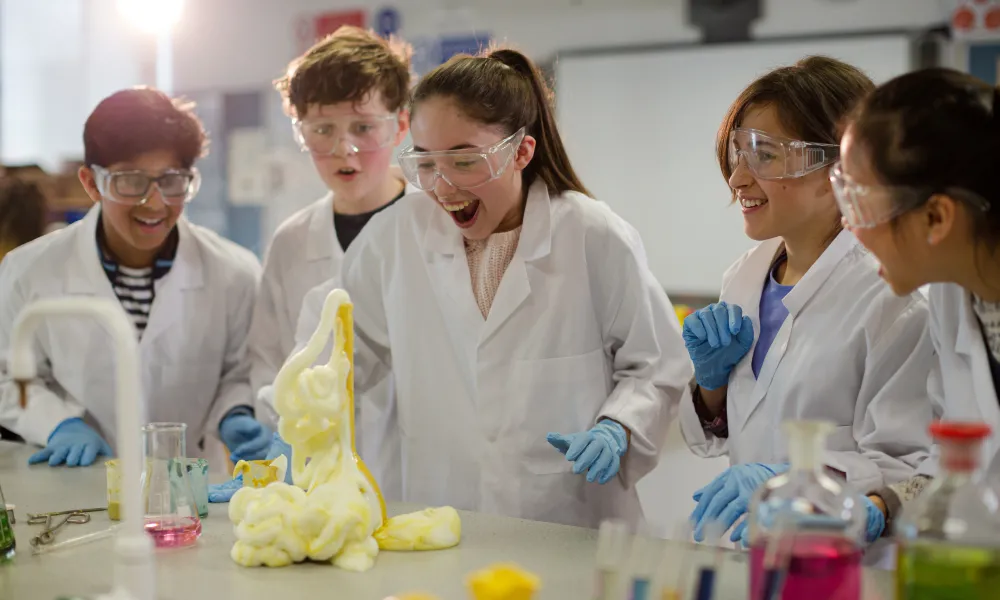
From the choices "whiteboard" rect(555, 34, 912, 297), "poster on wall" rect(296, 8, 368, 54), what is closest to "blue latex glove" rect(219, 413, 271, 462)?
"whiteboard" rect(555, 34, 912, 297)

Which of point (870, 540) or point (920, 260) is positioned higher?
point (920, 260)

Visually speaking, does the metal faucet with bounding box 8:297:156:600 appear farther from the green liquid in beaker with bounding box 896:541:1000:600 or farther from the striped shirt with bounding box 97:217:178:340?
the striped shirt with bounding box 97:217:178:340

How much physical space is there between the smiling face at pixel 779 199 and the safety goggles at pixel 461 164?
486 mm

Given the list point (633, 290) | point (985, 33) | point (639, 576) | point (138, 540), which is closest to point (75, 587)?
point (138, 540)

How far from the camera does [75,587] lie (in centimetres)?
147

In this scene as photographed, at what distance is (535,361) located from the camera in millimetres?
2127

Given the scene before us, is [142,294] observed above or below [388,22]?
below

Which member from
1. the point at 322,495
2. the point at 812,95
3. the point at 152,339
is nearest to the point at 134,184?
the point at 152,339

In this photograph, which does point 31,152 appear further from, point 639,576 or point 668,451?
point 639,576

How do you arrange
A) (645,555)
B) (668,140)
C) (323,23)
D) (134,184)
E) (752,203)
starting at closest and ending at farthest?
(645,555) < (752,203) < (134,184) < (668,140) < (323,23)

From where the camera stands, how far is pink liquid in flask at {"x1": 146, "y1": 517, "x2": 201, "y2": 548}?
65.1 inches

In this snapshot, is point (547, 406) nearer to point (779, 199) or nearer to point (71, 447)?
point (779, 199)

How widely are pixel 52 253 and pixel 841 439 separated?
7.14ft

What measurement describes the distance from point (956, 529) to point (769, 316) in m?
0.98
